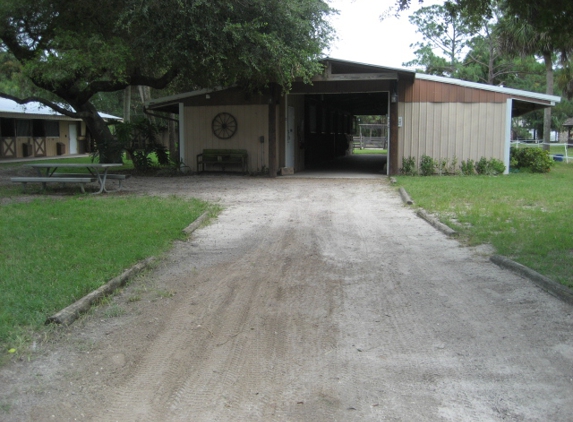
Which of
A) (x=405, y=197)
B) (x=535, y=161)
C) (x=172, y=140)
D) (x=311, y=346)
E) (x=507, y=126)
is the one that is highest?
(x=507, y=126)

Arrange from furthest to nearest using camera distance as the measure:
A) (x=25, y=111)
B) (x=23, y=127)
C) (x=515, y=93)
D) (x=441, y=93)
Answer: (x=23, y=127) < (x=25, y=111) < (x=441, y=93) < (x=515, y=93)

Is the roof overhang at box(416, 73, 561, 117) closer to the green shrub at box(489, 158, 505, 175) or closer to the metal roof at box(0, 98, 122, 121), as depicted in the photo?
the green shrub at box(489, 158, 505, 175)

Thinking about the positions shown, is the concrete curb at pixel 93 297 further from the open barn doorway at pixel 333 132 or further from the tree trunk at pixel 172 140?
the tree trunk at pixel 172 140

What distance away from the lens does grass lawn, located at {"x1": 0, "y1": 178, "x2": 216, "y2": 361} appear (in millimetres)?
4668

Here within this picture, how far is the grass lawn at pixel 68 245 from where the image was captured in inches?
184

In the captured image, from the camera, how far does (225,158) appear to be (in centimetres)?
1781

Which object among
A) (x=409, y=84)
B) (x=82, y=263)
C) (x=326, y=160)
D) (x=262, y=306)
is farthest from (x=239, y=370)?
(x=326, y=160)

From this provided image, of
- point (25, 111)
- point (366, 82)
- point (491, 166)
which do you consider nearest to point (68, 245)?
point (366, 82)

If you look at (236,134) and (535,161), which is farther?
(236,134)

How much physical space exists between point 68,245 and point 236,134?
37.3ft

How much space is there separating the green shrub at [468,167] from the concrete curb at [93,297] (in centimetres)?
1227

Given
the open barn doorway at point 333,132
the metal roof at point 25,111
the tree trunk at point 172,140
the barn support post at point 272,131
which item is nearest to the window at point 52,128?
the metal roof at point 25,111

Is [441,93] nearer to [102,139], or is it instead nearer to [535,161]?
[535,161]

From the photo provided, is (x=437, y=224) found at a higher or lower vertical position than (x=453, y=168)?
lower
